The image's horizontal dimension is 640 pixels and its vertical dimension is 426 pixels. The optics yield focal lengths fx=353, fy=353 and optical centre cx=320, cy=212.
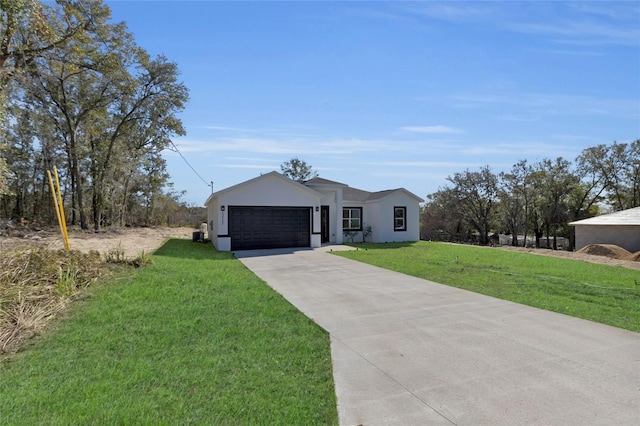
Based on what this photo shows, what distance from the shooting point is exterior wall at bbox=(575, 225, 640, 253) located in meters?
18.4

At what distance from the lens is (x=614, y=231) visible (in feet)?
63.3

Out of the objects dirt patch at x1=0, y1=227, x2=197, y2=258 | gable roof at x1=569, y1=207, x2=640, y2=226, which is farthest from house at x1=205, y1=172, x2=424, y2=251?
gable roof at x1=569, y1=207, x2=640, y2=226

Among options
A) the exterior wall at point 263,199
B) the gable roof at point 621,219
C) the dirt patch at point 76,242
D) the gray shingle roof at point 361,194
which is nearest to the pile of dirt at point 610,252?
the gable roof at point 621,219

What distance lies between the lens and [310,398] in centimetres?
314

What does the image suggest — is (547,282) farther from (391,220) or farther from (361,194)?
(361,194)

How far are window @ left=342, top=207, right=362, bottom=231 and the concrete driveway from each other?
13268 millimetres

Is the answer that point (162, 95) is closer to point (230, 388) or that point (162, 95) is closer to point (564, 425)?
point (230, 388)

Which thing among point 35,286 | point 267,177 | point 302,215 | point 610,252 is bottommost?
point 610,252

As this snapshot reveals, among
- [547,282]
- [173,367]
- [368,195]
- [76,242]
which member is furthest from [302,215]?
[173,367]

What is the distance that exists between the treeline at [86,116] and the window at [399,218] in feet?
49.0

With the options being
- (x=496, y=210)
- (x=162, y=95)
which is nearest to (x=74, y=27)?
(x=162, y=95)

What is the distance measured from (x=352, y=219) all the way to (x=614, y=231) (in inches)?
562

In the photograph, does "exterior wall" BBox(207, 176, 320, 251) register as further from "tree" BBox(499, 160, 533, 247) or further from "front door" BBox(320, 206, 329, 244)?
"tree" BBox(499, 160, 533, 247)

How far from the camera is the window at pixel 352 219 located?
66.5ft
